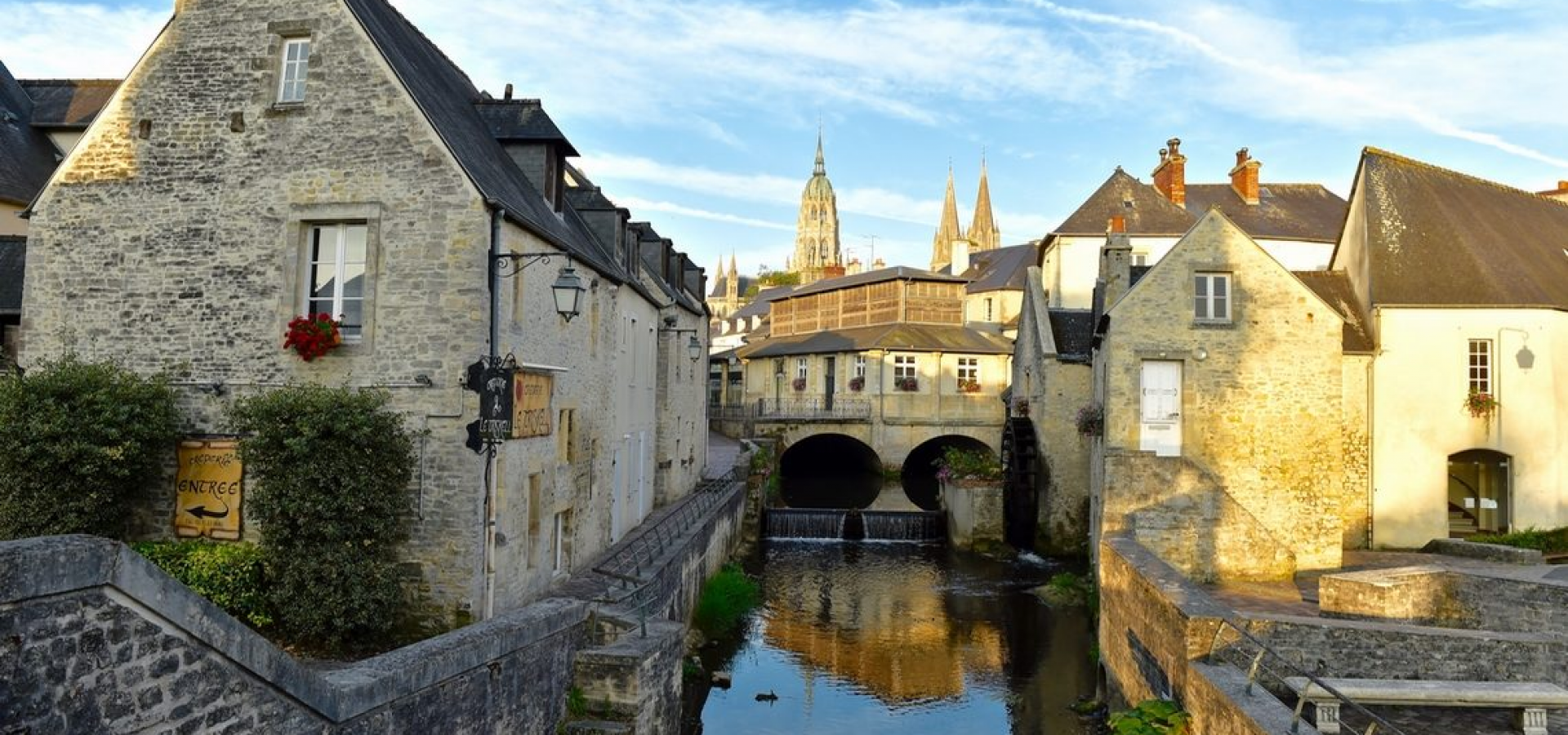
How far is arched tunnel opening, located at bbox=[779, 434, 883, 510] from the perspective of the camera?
3347cm

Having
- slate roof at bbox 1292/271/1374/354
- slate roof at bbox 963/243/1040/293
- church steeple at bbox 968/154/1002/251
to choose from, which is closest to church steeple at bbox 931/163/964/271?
church steeple at bbox 968/154/1002/251

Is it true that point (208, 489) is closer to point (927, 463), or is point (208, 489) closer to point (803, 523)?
point (803, 523)

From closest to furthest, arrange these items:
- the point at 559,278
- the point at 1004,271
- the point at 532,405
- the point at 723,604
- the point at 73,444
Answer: the point at 73,444
the point at 559,278
the point at 532,405
the point at 723,604
the point at 1004,271

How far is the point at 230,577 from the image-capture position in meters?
9.36

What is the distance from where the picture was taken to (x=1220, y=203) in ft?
119

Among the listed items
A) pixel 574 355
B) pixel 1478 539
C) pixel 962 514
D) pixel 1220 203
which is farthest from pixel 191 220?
pixel 1220 203

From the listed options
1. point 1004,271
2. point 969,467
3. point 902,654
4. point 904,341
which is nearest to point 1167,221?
point 904,341

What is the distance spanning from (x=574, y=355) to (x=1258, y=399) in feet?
35.9

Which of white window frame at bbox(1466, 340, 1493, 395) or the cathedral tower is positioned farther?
the cathedral tower

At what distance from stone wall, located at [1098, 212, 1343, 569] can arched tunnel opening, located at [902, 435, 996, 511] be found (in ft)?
56.1

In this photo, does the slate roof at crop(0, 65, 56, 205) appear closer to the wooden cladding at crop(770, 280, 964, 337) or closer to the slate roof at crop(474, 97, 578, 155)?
the slate roof at crop(474, 97, 578, 155)

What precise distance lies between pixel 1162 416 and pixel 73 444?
1459 centimetres

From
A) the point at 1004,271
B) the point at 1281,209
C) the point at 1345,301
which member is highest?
the point at 1281,209

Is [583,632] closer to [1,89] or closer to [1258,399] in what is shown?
[1258,399]
